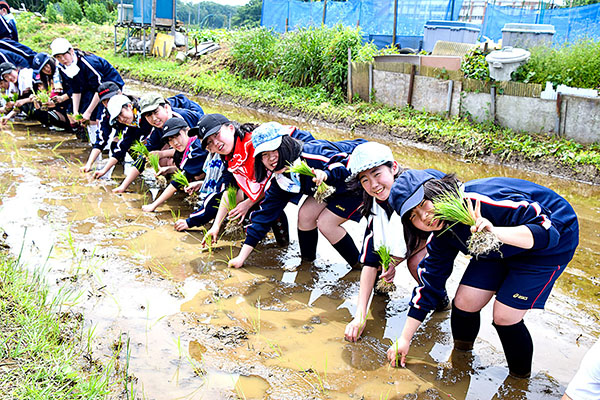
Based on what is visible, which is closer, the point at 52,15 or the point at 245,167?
the point at 245,167

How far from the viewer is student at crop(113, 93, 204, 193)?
5020 millimetres

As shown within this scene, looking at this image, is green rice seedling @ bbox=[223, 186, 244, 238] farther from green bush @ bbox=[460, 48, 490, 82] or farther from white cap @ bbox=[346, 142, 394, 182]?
green bush @ bbox=[460, 48, 490, 82]

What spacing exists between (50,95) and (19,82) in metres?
0.85

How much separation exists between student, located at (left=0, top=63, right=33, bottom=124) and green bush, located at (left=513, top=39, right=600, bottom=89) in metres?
8.00

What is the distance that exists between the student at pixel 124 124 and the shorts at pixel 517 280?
→ 13.8 feet

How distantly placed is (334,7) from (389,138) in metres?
9.04

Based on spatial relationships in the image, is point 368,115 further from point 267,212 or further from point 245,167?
point 267,212

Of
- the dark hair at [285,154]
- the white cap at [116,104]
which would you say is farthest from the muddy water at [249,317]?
the white cap at [116,104]

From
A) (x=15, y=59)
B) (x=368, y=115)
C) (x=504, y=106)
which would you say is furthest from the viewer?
(x=368, y=115)

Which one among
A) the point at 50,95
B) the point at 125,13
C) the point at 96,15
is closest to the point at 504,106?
Answer: the point at 50,95

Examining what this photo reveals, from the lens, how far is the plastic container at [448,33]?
40.4ft

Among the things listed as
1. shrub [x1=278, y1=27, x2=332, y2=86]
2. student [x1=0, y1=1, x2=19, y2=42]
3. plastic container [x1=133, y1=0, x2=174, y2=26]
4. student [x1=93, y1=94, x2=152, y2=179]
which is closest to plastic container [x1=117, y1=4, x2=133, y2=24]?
plastic container [x1=133, y1=0, x2=174, y2=26]

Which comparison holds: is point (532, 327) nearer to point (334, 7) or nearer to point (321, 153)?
point (321, 153)

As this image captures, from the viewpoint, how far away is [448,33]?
12.4 m
